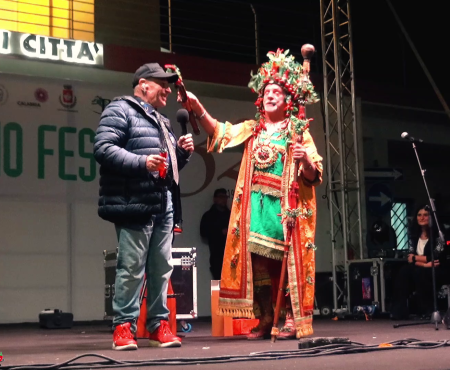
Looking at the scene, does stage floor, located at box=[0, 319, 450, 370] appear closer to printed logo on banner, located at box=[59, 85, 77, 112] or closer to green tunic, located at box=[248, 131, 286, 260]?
green tunic, located at box=[248, 131, 286, 260]

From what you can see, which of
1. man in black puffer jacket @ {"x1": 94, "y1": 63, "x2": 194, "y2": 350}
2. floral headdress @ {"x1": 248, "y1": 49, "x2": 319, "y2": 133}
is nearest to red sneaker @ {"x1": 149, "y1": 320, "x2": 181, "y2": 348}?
man in black puffer jacket @ {"x1": 94, "y1": 63, "x2": 194, "y2": 350}

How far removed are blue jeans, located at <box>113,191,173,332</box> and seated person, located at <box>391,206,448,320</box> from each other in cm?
486

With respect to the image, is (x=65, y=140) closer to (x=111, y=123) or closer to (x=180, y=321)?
(x=180, y=321)

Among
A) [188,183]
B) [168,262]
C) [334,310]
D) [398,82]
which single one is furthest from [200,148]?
[168,262]

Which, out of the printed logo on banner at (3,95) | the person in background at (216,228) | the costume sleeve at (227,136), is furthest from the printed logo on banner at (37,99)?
the costume sleeve at (227,136)

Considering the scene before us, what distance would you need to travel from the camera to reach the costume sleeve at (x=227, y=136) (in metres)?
5.49

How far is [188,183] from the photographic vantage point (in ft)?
35.8

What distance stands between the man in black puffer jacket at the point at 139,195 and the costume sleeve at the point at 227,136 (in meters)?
0.68

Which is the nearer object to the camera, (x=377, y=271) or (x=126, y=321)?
(x=126, y=321)

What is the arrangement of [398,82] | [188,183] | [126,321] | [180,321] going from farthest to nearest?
[398,82] < [188,183] < [180,321] < [126,321]

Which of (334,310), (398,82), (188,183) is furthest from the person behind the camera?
(398,82)

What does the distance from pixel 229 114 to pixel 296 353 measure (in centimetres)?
741

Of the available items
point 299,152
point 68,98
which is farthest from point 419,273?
point 68,98

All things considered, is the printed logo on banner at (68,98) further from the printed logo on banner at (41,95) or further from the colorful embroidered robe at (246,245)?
the colorful embroidered robe at (246,245)
